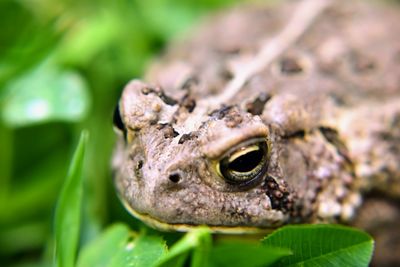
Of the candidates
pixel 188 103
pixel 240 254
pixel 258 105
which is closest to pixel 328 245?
pixel 240 254

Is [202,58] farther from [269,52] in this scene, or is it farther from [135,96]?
[135,96]

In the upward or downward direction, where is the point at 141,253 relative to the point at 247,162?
downward

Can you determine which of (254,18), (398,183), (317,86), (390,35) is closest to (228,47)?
(254,18)

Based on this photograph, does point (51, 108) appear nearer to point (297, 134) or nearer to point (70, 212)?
point (70, 212)

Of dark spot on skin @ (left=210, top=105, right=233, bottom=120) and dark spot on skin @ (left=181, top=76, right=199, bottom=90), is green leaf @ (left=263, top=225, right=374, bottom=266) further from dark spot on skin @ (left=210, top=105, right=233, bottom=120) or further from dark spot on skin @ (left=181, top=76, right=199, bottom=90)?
dark spot on skin @ (left=181, top=76, right=199, bottom=90)

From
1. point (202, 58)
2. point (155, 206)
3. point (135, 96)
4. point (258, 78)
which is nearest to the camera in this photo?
point (155, 206)

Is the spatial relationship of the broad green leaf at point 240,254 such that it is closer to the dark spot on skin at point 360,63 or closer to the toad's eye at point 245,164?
the toad's eye at point 245,164

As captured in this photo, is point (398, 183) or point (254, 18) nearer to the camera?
point (398, 183)

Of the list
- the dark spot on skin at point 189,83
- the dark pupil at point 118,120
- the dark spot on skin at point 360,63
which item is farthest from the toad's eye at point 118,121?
the dark spot on skin at point 360,63
